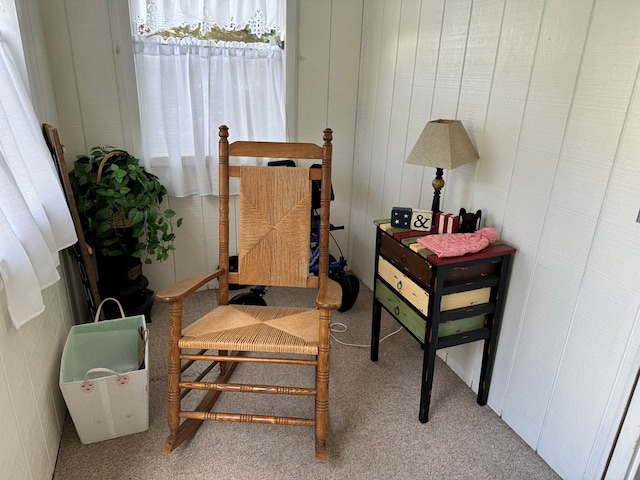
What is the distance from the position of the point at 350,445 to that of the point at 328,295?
0.64 meters

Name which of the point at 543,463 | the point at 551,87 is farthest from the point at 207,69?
the point at 543,463

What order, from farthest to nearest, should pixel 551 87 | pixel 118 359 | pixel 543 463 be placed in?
pixel 118 359 → pixel 543 463 → pixel 551 87

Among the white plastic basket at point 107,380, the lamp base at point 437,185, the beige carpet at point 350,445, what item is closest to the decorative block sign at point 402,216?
the lamp base at point 437,185

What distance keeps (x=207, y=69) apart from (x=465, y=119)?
1.51 m

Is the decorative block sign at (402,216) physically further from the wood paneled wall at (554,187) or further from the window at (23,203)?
the window at (23,203)

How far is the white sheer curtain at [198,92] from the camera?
7.85 ft

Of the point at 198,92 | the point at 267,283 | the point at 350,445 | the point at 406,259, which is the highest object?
the point at 198,92

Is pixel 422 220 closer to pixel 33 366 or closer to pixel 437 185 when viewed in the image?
pixel 437 185

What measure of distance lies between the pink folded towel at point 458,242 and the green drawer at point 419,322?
0.30m

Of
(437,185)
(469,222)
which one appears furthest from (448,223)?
(437,185)

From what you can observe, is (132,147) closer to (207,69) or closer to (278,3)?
(207,69)

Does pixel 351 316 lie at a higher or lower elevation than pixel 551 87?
lower

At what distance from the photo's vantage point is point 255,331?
1.63 metres

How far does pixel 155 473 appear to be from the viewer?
155cm
